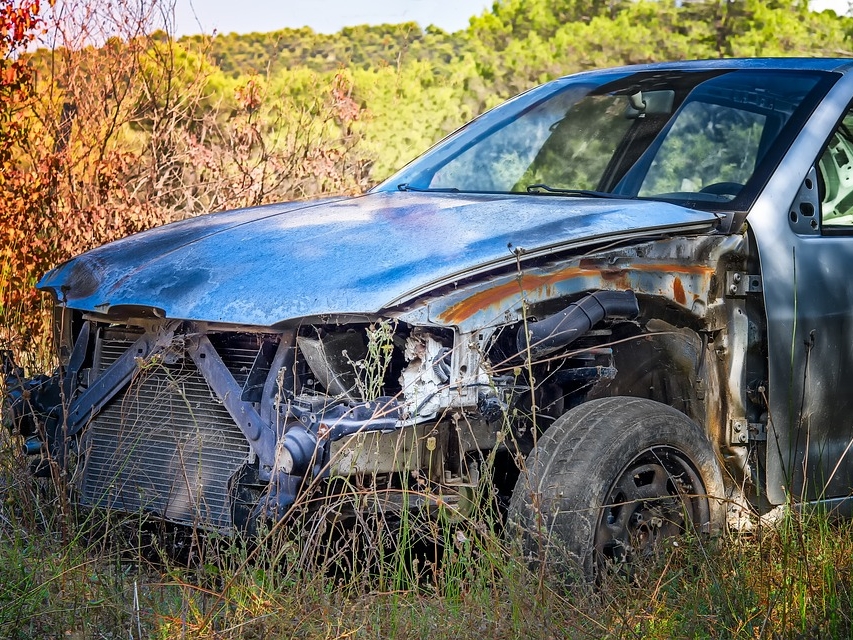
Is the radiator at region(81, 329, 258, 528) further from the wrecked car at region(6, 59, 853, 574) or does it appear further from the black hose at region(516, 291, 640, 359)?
the black hose at region(516, 291, 640, 359)

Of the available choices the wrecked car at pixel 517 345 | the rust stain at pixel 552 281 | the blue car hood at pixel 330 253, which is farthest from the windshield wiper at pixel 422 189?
the rust stain at pixel 552 281

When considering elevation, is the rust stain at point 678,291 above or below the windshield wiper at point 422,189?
below

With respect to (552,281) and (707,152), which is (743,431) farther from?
(707,152)

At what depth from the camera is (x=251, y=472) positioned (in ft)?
9.85

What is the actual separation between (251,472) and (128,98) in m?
4.95

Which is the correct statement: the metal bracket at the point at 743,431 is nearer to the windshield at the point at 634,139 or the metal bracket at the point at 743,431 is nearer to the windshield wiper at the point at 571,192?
the windshield at the point at 634,139

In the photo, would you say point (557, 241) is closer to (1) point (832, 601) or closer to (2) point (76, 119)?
(1) point (832, 601)

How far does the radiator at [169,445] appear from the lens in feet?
10.3

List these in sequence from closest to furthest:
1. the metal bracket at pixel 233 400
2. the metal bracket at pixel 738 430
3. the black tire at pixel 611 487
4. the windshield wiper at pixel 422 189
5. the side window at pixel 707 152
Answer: the black tire at pixel 611 487
the metal bracket at pixel 233 400
the metal bracket at pixel 738 430
the side window at pixel 707 152
the windshield wiper at pixel 422 189

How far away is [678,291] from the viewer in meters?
3.34

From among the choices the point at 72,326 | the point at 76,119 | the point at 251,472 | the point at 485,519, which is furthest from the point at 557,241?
the point at 76,119

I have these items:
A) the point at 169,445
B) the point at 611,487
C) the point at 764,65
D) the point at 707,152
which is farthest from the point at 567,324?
the point at 764,65

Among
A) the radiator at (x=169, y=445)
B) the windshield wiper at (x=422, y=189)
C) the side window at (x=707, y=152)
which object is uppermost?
the side window at (x=707, y=152)

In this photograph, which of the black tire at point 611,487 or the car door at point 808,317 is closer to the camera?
the black tire at point 611,487
